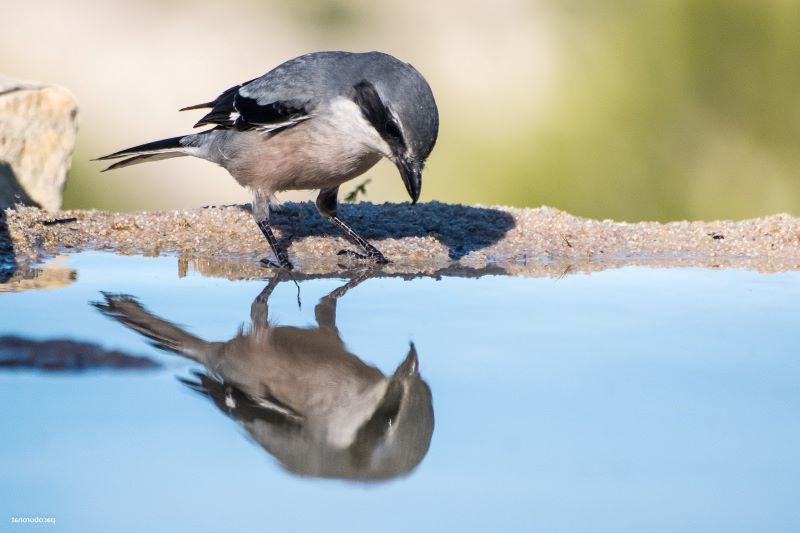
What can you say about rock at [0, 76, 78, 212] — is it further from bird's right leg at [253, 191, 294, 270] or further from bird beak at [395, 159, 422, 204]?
bird beak at [395, 159, 422, 204]

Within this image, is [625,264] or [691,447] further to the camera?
[625,264]

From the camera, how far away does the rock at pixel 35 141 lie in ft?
15.7

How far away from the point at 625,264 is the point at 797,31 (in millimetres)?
3888

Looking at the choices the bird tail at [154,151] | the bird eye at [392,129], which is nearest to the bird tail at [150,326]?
the bird eye at [392,129]

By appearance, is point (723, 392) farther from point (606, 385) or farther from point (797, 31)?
point (797, 31)

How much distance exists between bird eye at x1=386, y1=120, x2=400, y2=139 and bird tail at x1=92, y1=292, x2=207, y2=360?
98 centimetres

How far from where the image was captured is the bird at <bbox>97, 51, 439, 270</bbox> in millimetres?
3232

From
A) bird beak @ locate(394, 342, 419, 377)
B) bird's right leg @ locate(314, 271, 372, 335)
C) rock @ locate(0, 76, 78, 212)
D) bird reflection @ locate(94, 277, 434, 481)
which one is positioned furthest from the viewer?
rock @ locate(0, 76, 78, 212)

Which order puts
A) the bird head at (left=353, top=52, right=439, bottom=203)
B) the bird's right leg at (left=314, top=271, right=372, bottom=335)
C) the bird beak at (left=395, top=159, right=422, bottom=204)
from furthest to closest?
the bird beak at (left=395, top=159, right=422, bottom=204) → the bird head at (left=353, top=52, right=439, bottom=203) → the bird's right leg at (left=314, top=271, right=372, bottom=335)

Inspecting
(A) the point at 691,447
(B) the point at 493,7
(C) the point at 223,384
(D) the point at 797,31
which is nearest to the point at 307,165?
(C) the point at 223,384

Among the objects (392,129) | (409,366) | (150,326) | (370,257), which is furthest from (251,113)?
(409,366)

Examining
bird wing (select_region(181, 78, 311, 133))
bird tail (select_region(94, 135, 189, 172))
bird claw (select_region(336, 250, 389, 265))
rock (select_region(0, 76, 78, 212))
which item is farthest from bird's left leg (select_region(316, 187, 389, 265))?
rock (select_region(0, 76, 78, 212))

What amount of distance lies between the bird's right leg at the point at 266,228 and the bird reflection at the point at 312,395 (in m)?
0.95

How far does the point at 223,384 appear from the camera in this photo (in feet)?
6.32
